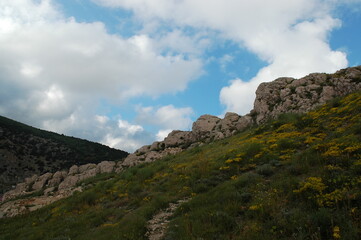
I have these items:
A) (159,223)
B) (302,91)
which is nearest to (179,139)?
(302,91)

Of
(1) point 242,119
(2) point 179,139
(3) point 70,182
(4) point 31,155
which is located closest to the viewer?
(1) point 242,119

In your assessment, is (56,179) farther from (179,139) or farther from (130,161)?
(179,139)

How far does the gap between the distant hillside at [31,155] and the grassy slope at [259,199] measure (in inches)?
2522

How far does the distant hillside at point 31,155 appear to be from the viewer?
229 ft

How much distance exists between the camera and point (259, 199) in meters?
6.90

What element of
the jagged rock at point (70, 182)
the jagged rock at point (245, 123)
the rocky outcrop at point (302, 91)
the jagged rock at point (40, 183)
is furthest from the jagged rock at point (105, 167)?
the rocky outcrop at point (302, 91)

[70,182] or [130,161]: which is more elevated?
[130,161]

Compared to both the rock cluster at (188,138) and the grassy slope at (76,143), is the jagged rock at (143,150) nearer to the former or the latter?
the rock cluster at (188,138)

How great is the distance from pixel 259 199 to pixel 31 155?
88670 millimetres

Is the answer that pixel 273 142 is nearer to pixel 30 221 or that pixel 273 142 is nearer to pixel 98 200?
pixel 98 200

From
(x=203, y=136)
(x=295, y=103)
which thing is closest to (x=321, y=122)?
(x=295, y=103)

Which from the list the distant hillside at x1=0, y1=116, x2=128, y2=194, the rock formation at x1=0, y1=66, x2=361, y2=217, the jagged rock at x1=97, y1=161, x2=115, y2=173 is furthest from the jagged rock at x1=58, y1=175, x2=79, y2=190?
the distant hillside at x1=0, y1=116, x2=128, y2=194

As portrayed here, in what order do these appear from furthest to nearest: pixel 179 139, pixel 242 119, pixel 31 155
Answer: pixel 31 155
pixel 179 139
pixel 242 119

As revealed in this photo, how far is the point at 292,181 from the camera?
7.32m
